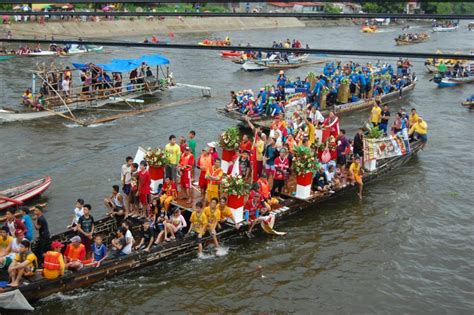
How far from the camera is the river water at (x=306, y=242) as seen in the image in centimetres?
1206

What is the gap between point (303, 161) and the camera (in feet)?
50.0

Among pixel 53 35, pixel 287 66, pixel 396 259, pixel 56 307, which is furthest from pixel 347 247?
pixel 53 35

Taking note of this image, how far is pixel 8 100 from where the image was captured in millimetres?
29859

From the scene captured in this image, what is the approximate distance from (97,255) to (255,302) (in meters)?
3.63

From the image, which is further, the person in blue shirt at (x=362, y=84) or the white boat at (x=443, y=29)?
the white boat at (x=443, y=29)

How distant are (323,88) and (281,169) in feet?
39.5

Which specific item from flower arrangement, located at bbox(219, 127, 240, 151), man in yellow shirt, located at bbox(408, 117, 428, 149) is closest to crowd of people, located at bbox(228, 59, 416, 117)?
man in yellow shirt, located at bbox(408, 117, 428, 149)

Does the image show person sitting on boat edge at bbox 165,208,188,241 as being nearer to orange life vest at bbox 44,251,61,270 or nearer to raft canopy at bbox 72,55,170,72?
orange life vest at bbox 44,251,61,270

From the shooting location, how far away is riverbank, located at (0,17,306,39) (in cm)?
5272

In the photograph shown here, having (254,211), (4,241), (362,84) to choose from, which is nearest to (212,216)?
(254,211)

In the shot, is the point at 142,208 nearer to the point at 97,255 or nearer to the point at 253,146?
the point at 97,255

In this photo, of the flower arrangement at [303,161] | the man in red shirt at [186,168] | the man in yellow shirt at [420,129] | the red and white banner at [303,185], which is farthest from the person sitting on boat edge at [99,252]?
the man in yellow shirt at [420,129]

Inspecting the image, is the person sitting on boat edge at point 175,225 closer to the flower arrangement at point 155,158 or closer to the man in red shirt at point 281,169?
the flower arrangement at point 155,158

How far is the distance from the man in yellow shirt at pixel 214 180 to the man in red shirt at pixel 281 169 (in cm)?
204
